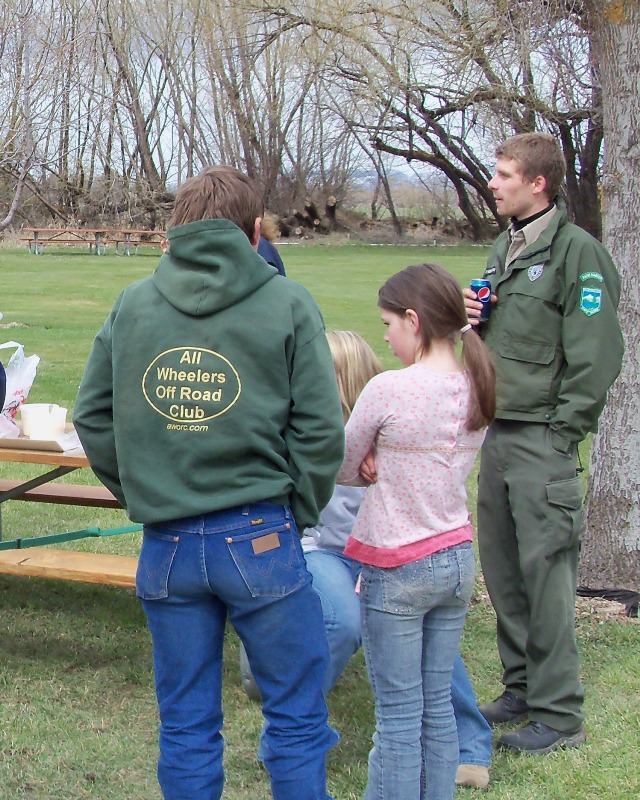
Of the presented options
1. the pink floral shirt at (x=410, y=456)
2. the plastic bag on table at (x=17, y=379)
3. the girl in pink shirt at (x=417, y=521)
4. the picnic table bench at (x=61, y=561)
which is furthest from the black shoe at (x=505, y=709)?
the plastic bag on table at (x=17, y=379)

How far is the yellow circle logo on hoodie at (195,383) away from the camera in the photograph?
2.19 meters

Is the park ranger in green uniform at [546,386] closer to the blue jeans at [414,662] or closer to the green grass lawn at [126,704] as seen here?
the green grass lawn at [126,704]

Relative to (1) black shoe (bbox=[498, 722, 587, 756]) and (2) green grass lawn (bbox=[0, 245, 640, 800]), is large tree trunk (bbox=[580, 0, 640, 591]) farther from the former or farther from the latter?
(1) black shoe (bbox=[498, 722, 587, 756])

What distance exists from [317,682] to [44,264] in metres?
21.5

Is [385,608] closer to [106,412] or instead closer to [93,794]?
[106,412]

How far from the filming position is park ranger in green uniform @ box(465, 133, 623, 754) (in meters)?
3.10

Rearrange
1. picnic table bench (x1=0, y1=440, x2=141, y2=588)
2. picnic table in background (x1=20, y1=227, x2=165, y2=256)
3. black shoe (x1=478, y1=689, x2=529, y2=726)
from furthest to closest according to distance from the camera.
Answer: picnic table in background (x1=20, y1=227, x2=165, y2=256)
picnic table bench (x1=0, y1=440, x2=141, y2=588)
black shoe (x1=478, y1=689, x2=529, y2=726)

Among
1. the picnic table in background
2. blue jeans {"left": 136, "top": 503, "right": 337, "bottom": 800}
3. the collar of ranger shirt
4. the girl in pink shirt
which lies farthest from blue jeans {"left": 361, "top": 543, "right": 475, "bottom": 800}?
the picnic table in background

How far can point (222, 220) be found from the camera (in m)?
2.22

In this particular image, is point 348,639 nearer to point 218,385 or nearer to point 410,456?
point 410,456

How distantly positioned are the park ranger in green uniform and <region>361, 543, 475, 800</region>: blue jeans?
0.71m

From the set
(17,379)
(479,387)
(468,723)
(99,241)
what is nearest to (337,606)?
(468,723)

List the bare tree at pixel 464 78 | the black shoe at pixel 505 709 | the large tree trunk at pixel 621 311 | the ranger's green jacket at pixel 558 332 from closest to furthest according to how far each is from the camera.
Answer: the ranger's green jacket at pixel 558 332 < the black shoe at pixel 505 709 < the large tree trunk at pixel 621 311 < the bare tree at pixel 464 78

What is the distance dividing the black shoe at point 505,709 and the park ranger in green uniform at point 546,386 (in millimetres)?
126
